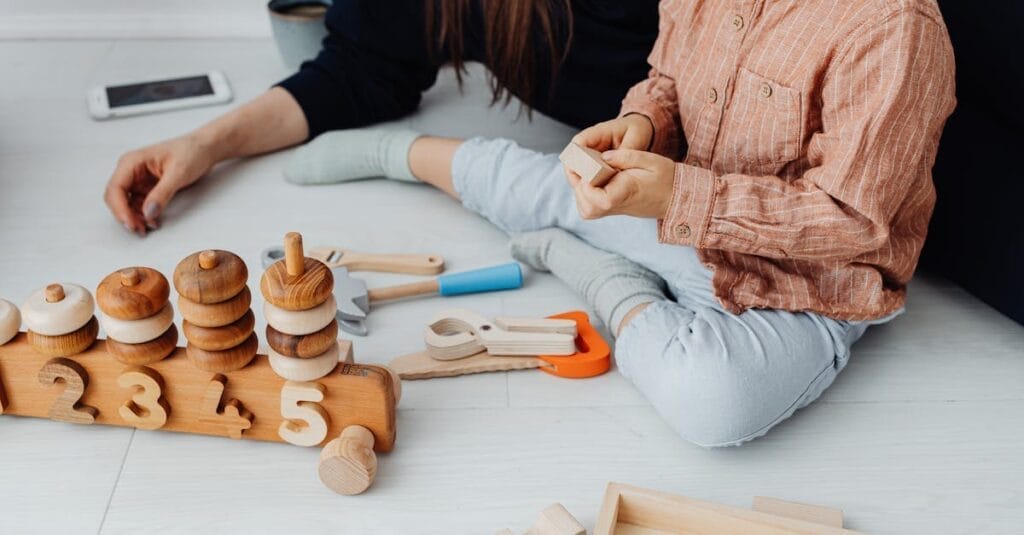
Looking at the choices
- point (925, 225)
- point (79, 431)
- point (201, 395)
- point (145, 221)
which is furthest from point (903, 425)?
point (145, 221)

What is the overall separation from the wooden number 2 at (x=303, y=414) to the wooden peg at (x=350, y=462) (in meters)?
0.02

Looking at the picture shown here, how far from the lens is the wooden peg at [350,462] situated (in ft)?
2.70

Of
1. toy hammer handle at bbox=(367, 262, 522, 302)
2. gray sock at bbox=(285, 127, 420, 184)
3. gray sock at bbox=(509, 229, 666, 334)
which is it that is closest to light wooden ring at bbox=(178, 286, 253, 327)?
toy hammer handle at bbox=(367, 262, 522, 302)

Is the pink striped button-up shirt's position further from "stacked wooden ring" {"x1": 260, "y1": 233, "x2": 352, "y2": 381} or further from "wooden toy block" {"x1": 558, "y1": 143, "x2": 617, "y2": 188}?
"stacked wooden ring" {"x1": 260, "y1": 233, "x2": 352, "y2": 381}

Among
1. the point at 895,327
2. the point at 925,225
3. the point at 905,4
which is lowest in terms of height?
the point at 895,327

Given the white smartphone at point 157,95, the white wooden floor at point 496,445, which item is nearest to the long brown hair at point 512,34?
A: the white wooden floor at point 496,445

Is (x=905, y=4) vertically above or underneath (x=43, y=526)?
above

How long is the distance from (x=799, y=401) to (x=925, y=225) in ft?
0.69

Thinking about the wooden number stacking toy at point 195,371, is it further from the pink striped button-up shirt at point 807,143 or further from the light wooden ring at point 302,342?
the pink striped button-up shirt at point 807,143

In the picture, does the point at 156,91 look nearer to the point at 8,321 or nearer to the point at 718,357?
the point at 8,321

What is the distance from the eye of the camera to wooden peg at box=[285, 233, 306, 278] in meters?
0.76

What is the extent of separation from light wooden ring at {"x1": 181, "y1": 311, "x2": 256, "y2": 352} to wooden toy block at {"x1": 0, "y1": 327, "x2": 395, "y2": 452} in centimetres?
4

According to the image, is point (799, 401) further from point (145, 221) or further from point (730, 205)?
point (145, 221)

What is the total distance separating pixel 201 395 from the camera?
A: 2.83 ft
